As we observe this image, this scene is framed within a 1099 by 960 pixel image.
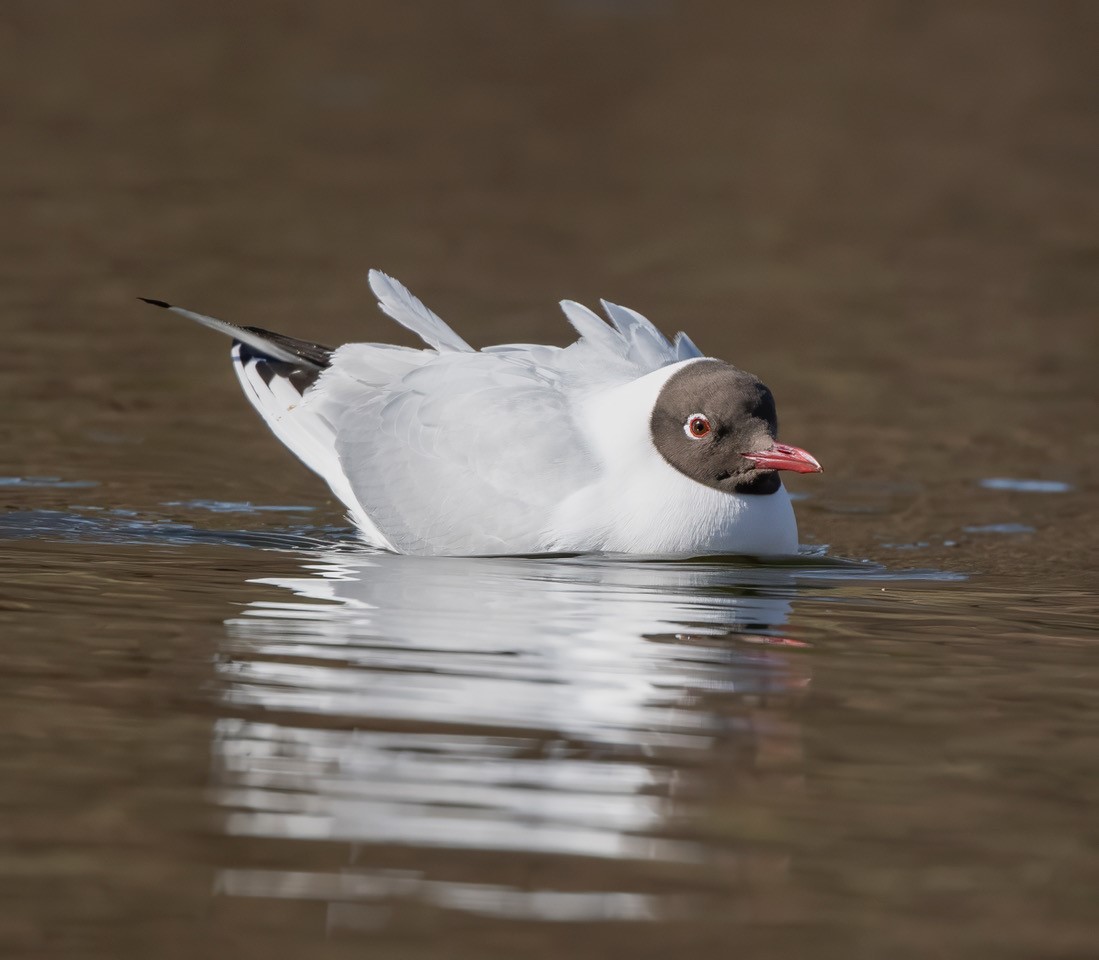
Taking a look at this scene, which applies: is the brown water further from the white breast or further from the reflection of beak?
the reflection of beak

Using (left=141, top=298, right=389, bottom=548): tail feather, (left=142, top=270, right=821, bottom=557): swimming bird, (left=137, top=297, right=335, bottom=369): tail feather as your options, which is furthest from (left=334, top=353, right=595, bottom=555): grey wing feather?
(left=137, top=297, right=335, bottom=369): tail feather

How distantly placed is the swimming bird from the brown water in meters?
0.18

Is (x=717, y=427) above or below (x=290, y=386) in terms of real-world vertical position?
below

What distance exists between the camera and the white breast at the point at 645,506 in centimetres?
750

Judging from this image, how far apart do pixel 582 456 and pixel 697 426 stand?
43 centimetres

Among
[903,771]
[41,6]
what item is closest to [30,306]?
[903,771]

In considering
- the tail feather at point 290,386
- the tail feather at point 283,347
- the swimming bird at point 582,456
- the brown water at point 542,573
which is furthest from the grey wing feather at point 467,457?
the tail feather at point 283,347

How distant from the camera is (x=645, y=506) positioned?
752 cm

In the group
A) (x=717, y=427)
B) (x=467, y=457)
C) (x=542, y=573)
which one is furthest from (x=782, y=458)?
(x=467, y=457)

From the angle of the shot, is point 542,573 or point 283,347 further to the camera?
point 283,347

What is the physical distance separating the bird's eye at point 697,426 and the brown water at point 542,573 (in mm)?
505

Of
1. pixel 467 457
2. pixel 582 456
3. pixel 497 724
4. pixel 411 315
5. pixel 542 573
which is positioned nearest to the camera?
pixel 497 724

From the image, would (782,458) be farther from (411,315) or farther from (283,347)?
(283,347)

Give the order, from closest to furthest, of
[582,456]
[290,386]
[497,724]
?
[497,724], [582,456], [290,386]
